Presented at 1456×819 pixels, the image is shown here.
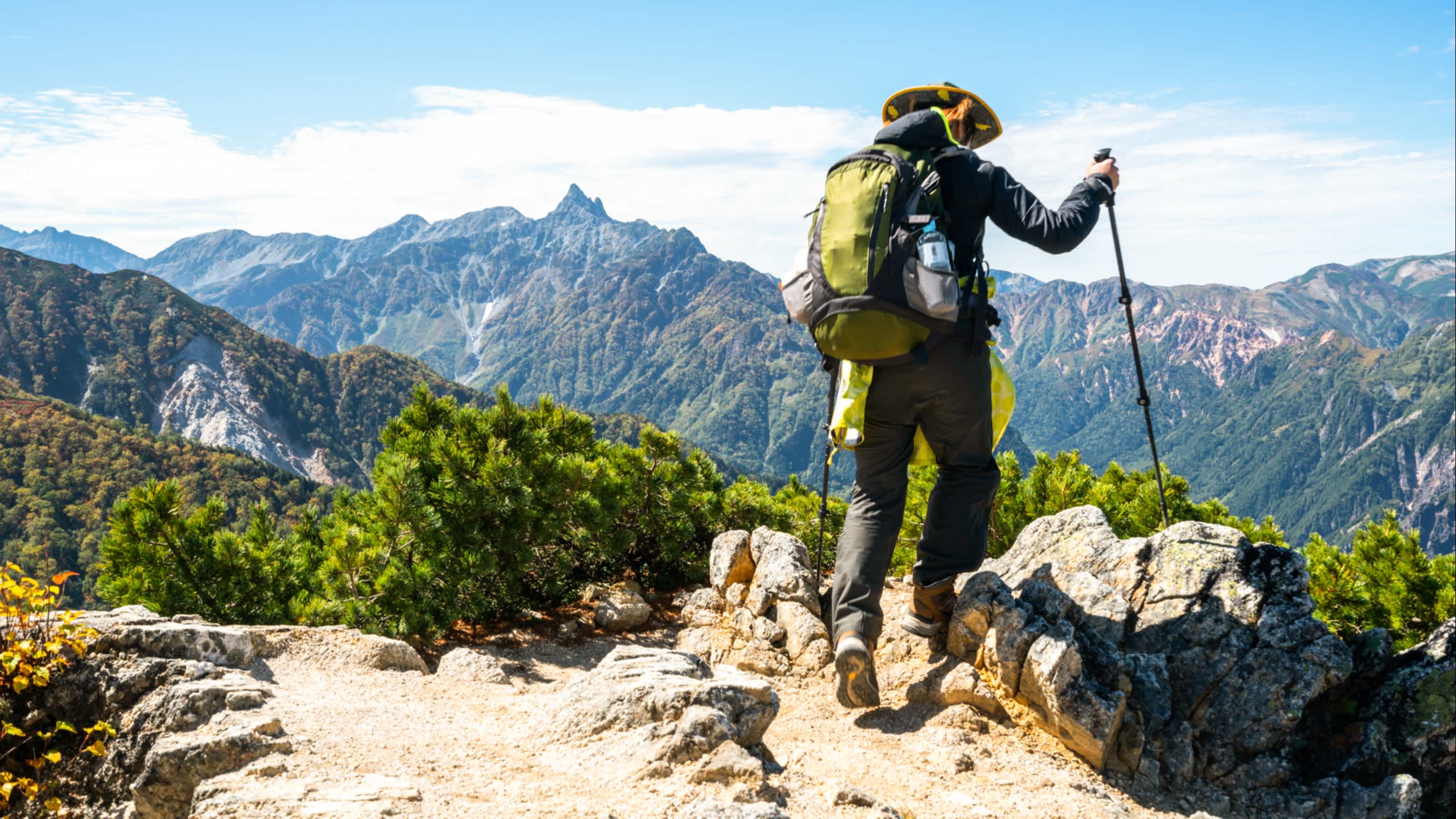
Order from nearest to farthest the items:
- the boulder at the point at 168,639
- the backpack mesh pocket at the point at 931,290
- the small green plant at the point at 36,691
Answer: the small green plant at the point at 36,691, the boulder at the point at 168,639, the backpack mesh pocket at the point at 931,290

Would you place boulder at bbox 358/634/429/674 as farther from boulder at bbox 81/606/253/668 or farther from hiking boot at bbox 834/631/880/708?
hiking boot at bbox 834/631/880/708

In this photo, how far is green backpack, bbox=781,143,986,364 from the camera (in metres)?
5.85

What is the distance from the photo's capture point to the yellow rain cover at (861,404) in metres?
6.32

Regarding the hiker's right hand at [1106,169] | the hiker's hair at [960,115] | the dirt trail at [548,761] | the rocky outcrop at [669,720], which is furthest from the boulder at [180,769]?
the hiker's right hand at [1106,169]

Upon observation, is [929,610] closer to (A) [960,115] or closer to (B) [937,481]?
(B) [937,481]

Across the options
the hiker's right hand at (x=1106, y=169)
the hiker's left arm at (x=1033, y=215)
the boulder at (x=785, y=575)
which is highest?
the hiker's right hand at (x=1106, y=169)

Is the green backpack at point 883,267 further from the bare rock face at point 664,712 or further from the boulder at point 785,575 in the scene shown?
the boulder at point 785,575

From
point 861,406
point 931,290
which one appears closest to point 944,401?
point 861,406

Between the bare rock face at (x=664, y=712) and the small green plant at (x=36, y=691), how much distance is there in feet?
8.37

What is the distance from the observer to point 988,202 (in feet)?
20.1

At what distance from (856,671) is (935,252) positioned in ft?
9.62

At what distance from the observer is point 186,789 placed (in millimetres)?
4473

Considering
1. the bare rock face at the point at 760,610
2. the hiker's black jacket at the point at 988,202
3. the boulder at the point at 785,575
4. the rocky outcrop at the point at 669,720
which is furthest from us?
the boulder at the point at 785,575

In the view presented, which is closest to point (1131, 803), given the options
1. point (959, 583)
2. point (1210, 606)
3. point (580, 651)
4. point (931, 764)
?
point (931, 764)
